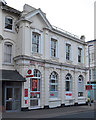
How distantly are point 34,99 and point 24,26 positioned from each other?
7566 mm

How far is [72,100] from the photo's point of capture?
77.3ft

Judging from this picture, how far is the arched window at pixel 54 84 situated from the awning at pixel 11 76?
4.91m

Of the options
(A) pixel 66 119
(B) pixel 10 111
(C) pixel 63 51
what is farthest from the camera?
(C) pixel 63 51

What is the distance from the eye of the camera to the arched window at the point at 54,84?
821 inches

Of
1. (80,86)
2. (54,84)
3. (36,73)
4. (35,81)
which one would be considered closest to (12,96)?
(35,81)

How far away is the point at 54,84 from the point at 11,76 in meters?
6.55

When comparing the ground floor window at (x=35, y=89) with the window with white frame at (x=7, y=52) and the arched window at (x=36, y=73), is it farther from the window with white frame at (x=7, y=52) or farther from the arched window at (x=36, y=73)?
the window with white frame at (x=7, y=52)

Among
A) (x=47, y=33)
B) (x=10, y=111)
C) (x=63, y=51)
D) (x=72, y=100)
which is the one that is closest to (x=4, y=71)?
(x=10, y=111)

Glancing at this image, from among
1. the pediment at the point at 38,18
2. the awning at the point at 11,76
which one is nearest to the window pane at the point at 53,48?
the pediment at the point at 38,18

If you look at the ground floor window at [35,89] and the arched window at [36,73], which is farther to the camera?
the arched window at [36,73]

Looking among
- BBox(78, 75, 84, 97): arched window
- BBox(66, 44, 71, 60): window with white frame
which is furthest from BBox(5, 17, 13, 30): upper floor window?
BBox(78, 75, 84, 97): arched window

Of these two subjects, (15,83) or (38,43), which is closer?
(15,83)

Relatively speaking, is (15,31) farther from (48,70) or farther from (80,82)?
(80,82)

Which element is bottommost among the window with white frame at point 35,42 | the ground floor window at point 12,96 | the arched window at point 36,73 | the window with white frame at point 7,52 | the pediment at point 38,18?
the ground floor window at point 12,96
